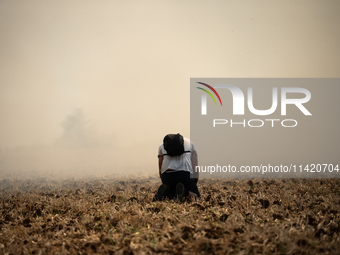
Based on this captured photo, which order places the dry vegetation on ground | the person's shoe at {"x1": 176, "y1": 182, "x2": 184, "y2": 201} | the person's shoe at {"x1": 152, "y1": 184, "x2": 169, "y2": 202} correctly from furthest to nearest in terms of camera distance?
the person's shoe at {"x1": 152, "y1": 184, "x2": 169, "y2": 202}, the person's shoe at {"x1": 176, "y1": 182, "x2": 184, "y2": 201}, the dry vegetation on ground

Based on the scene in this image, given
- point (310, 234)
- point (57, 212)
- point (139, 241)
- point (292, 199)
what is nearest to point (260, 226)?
point (310, 234)

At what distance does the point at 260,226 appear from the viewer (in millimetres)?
2975

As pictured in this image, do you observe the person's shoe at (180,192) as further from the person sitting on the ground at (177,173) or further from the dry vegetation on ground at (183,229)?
the dry vegetation on ground at (183,229)

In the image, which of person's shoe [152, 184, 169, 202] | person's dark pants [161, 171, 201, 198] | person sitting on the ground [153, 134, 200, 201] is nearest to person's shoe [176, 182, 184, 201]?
person sitting on the ground [153, 134, 200, 201]

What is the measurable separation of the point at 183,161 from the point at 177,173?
251 mm

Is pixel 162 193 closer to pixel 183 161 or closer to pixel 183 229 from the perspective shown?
pixel 183 161

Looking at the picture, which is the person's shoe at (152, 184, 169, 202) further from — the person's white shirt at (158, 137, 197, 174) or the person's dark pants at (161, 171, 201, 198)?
the person's white shirt at (158, 137, 197, 174)

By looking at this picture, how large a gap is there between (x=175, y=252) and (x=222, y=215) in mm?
1201

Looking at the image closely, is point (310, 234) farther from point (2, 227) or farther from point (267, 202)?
point (2, 227)

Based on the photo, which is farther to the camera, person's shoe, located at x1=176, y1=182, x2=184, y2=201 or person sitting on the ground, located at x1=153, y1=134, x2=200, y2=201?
person sitting on the ground, located at x1=153, y1=134, x2=200, y2=201

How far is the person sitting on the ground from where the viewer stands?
15.6 feet

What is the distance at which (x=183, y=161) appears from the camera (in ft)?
15.8

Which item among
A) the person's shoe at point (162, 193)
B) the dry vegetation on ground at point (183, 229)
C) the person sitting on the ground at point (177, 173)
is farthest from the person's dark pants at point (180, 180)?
the dry vegetation on ground at point (183, 229)

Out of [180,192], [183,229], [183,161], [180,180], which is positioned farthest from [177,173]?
[183,229]
